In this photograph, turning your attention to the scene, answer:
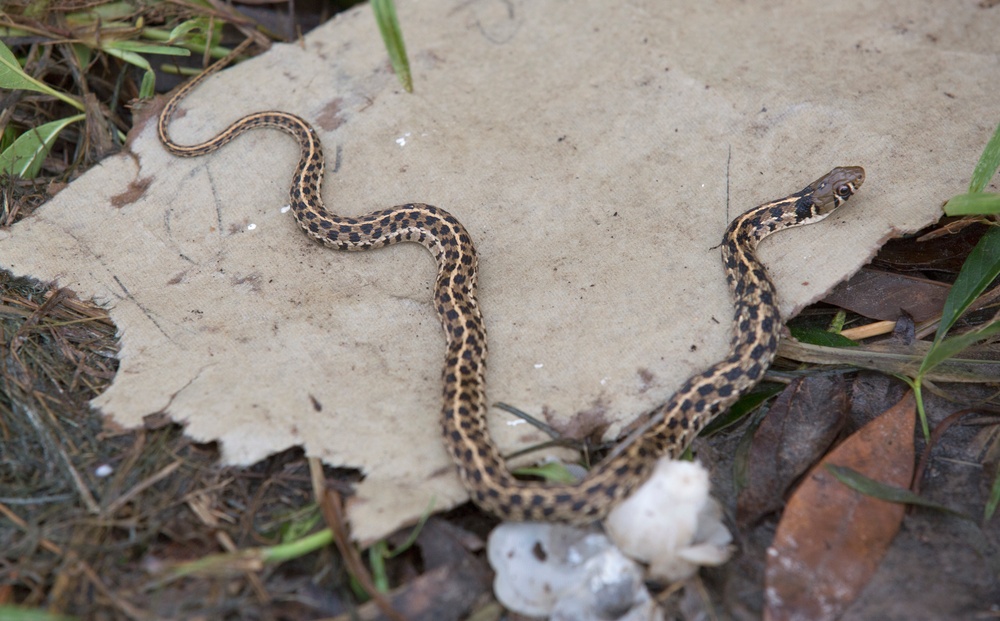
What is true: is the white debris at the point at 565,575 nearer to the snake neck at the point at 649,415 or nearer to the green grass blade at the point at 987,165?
the snake neck at the point at 649,415

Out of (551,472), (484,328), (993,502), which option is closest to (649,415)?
(551,472)

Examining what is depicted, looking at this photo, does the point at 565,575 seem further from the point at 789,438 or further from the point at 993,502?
the point at 993,502

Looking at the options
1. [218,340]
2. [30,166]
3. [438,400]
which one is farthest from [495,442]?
[30,166]

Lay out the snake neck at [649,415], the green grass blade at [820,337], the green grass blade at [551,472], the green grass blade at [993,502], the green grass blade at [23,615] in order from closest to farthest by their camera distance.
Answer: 1. the green grass blade at [23,615]
2. the snake neck at [649,415]
3. the green grass blade at [993,502]
4. the green grass blade at [551,472]
5. the green grass blade at [820,337]

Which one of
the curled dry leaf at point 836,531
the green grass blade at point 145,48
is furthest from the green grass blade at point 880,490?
the green grass blade at point 145,48

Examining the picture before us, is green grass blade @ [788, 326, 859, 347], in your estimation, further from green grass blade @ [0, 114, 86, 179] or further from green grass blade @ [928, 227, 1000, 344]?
green grass blade @ [0, 114, 86, 179]

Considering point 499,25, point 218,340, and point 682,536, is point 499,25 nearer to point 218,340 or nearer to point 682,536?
point 218,340
